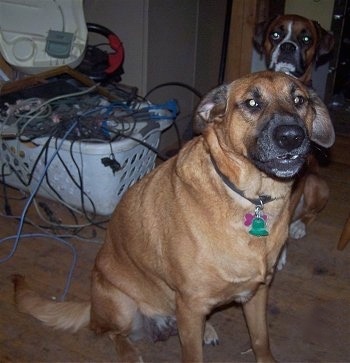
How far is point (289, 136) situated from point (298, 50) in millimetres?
1764

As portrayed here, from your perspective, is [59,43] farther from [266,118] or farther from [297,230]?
[266,118]

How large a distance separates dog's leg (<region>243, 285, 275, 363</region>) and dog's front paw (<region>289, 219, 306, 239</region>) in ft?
3.00

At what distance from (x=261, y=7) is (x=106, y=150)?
181 centimetres

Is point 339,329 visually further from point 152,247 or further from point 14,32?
point 14,32

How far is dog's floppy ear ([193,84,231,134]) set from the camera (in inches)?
59.3

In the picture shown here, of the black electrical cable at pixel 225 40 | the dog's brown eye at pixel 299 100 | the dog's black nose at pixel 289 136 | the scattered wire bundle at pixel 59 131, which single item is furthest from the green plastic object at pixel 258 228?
the black electrical cable at pixel 225 40

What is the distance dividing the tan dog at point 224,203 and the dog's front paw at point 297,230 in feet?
3.05

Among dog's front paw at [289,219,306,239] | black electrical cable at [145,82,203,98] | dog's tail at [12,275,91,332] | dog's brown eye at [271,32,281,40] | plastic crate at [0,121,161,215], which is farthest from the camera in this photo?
black electrical cable at [145,82,203,98]

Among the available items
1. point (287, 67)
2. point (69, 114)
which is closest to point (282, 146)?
point (69, 114)

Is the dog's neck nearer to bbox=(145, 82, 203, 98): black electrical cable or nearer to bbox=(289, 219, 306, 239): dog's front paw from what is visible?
bbox=(289, 219, 306, 239): dog's front paw

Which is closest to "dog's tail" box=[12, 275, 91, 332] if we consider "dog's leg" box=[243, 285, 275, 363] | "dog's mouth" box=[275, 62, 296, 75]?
"dog's leg" box=[243, 285, 275, 363]

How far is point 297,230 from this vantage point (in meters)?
2.61

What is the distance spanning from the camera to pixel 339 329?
2.00 meters

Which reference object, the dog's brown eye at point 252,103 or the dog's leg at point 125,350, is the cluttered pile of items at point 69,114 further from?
the dog's brown eye at point 252,103
